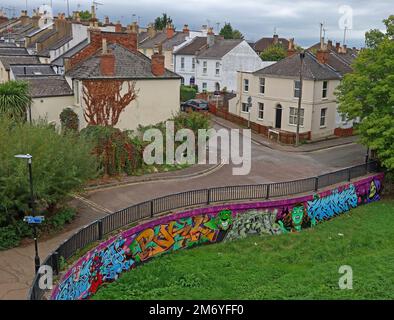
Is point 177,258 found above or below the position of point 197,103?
below

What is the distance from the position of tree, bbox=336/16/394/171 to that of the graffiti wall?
231 cm

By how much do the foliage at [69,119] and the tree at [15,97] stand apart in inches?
92.3

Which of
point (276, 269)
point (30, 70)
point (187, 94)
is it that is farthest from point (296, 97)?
point (276, 269)

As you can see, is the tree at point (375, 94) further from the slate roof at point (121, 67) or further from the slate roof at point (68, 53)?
the slate roof at point (68, 53)

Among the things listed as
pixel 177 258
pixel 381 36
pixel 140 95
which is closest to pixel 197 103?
pixel 140 95

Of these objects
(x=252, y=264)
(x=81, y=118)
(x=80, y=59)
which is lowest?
(x=252, y=264)

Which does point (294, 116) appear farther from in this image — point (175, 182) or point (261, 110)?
point (175, 182)

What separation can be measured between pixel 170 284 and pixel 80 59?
19892mm

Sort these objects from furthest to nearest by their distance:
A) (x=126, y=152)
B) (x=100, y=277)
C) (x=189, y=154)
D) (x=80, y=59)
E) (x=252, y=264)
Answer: (x=80, y=59)
(x=189, y=154)
(x=126, y=152)
(x=252, y=264)
(x=100, y=277)

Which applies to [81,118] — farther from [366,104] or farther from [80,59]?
[366,104]

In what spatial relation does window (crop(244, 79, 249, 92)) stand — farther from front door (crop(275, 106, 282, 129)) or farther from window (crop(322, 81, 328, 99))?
window (crop(322, 81, 328, 99))

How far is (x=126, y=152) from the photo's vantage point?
82.5 ft

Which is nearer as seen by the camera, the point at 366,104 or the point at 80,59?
the point at 366,104

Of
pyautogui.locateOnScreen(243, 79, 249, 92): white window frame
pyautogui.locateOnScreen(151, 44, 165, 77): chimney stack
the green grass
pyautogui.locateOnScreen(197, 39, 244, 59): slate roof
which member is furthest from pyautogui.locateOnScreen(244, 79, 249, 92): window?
the green grass
